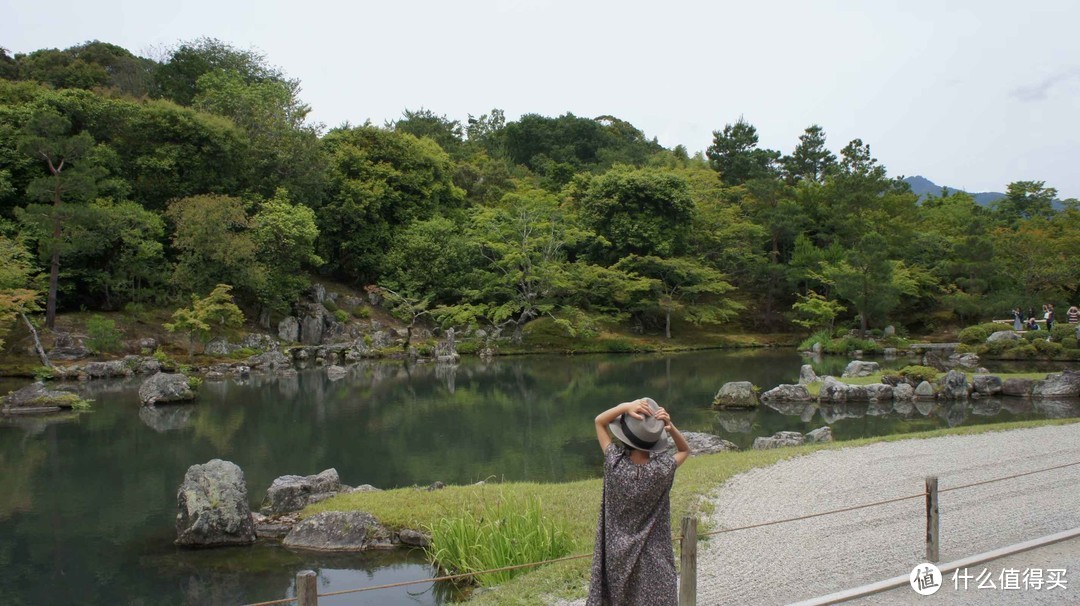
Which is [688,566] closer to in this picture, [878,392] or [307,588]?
[307,588]

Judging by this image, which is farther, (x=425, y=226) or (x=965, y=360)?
(x=425, y=226)

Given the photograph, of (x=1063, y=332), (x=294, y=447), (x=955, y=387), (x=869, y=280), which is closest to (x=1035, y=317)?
(x=869, y=280)

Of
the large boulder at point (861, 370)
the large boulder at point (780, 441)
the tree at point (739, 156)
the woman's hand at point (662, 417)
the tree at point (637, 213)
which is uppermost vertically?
the tree at point (739, 156)

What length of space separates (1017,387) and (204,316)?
22.7m

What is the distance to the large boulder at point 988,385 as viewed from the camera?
59.0ft

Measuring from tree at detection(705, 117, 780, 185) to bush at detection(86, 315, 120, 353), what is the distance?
3214cm

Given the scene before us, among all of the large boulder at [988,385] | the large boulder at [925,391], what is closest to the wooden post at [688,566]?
the large boulder at [925,391]

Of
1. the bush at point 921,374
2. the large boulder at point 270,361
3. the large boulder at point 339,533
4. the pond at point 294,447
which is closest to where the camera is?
the pond at point 294,447

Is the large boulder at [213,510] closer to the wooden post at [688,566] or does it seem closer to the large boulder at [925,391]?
the wooden post at [688,566]

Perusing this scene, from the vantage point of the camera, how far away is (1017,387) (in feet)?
58.5

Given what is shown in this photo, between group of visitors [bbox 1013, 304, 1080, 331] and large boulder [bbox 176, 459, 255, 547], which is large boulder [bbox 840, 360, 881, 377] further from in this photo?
large boulder [bbox 176, 459, 255, 547]

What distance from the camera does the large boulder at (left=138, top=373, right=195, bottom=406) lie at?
17956mm

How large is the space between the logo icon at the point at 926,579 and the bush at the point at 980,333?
24.6 m

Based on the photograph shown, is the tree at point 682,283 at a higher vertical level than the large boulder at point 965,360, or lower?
higher
